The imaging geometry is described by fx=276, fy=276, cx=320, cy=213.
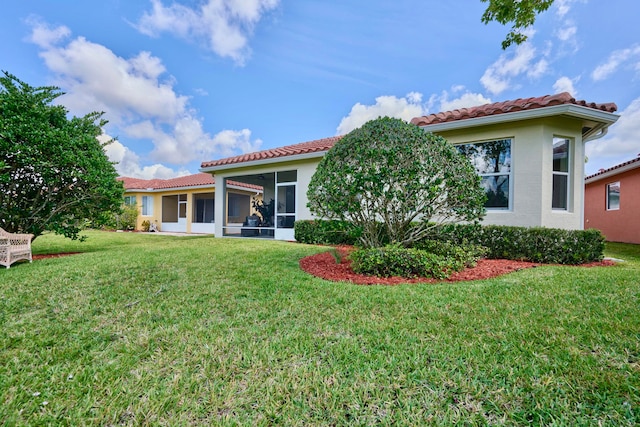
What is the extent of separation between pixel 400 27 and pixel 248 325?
9.95m

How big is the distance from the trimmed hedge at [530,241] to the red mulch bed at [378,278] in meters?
0.25

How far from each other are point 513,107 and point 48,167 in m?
12.0

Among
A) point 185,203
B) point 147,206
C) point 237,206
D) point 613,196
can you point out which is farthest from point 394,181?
point 147,206

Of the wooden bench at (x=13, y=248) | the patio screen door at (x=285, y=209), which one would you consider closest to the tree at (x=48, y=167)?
the wooden bench at (x=13, y=248)

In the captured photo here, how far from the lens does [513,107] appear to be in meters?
6.93

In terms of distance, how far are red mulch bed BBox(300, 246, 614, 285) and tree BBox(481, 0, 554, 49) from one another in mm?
5656

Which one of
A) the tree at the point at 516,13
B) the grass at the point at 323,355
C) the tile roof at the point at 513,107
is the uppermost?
the tree at the point at 516,13

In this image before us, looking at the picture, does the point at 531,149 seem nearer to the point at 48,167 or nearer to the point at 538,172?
the point at 538,172

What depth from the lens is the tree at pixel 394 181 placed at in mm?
5172

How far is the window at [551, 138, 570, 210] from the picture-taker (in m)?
7.39

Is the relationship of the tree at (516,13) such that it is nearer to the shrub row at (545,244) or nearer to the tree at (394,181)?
the tree at (394,181)

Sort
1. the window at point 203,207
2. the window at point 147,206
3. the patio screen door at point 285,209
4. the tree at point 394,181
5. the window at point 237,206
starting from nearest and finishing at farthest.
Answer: the tree at point 394,181 < the patio screen door at point 285,209 < the window at point 203,207 < the window at point 237,206 < the window at point 147,206

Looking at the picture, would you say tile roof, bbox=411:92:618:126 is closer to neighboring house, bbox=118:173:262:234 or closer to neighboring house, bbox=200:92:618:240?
neighboring house, bbox=200:92:618:240

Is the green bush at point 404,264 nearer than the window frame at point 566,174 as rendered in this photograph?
Yes
